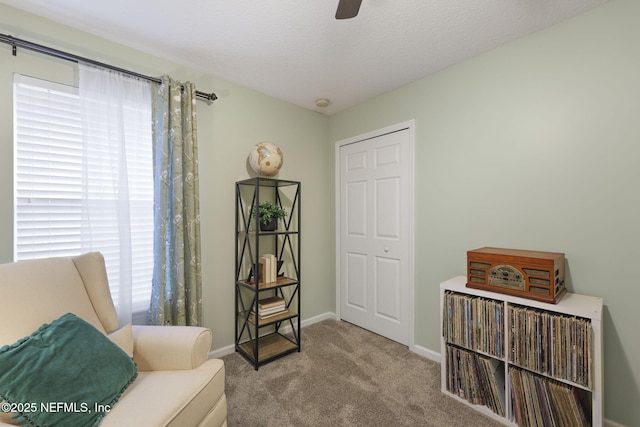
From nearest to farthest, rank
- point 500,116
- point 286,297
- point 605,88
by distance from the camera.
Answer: point 605,88 → point 500,116 → point 286,297

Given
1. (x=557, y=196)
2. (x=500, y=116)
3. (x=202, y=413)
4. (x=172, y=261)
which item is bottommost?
(x=202, y=413)

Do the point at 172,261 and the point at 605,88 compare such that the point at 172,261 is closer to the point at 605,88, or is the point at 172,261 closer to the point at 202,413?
the point at 202,413

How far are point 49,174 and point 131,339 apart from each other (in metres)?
1.16

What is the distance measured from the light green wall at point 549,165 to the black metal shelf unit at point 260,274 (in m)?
1.20

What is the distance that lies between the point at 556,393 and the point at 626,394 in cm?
46

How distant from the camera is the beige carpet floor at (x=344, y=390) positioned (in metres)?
1.68

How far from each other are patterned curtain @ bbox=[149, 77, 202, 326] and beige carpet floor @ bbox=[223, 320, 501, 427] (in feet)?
2.19

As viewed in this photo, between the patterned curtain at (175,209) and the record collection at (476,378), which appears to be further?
the patterned curtain at (175,209)

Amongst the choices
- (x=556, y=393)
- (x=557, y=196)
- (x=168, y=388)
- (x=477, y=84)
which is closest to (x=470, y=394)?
(x=556, y=393)

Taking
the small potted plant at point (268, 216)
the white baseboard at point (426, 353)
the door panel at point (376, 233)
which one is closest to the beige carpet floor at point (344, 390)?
the white baseboard at point (426, 353)

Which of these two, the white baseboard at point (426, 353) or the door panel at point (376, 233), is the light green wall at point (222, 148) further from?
the white baseboard at point (426, 353)

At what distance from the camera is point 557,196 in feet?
5.77

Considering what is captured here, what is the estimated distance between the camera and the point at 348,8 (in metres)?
1.16

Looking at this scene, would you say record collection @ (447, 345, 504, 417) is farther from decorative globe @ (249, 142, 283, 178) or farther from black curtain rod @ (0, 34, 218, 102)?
black curtain rod @ (0, 34, 218, 102)
